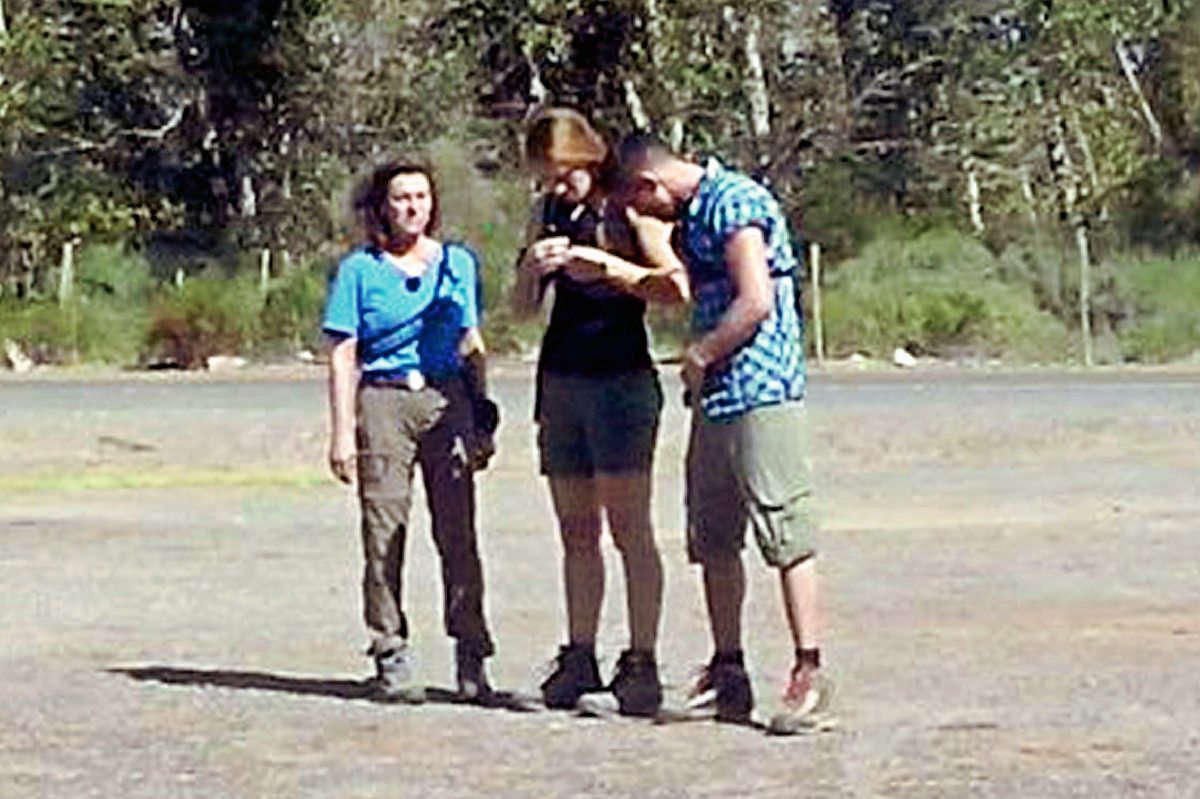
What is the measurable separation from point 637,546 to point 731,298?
1.01 m

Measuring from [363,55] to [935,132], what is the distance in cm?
841

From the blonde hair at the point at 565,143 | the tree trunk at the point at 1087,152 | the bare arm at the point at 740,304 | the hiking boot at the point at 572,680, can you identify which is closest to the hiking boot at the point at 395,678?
the hiking boot at the point at 572,680

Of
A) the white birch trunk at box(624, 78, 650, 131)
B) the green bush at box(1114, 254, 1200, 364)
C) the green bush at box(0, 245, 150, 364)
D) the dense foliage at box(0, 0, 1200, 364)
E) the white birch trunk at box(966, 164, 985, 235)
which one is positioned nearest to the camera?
the green bush at box(1114, 254, 1200, 364)

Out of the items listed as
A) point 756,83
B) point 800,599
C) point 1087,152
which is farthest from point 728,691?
point 1087,152

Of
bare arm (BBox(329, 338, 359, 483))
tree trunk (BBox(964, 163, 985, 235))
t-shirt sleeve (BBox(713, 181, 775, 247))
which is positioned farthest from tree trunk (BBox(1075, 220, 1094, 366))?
t-shirt sleeve (BBox(713, 181, 775, 247))

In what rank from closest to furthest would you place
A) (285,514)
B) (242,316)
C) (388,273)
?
(388,273) → (285,514) → (242,316)

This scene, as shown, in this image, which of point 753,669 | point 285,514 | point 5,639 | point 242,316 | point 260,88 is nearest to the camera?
point 753,669

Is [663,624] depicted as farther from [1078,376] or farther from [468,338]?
[1078,376]

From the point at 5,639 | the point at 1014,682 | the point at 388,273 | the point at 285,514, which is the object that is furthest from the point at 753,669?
the point at 285,514

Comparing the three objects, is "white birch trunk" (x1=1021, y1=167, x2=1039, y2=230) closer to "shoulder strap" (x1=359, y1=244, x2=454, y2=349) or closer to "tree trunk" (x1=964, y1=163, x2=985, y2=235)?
"tree trunk" (x1=964, y1=163, x2=985, y2=235)

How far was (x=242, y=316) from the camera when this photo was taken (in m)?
43.5

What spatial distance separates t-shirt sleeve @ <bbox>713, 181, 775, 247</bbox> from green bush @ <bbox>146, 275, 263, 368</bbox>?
31.5m

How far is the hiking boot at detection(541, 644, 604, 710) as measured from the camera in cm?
1197

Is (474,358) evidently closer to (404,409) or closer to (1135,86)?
(404,409)
